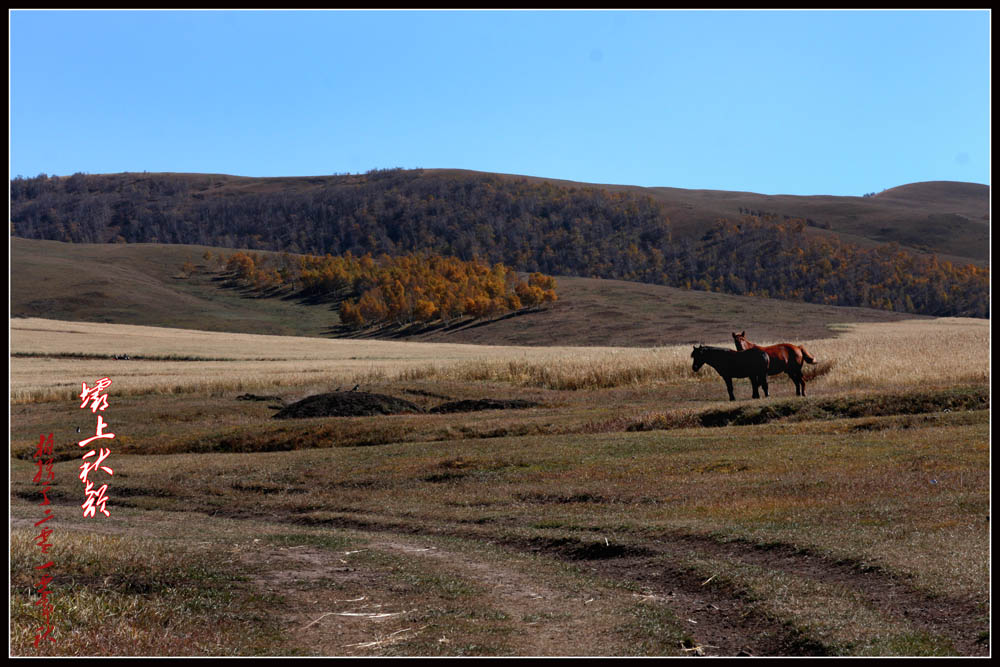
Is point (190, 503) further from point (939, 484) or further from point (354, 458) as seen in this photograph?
point (939, 484)

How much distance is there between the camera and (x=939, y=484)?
19453 millimetres

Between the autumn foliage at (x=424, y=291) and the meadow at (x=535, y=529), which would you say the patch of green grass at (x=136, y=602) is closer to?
the meadow at (x=535, y=529)

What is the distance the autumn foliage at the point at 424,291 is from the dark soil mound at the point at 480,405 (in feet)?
351

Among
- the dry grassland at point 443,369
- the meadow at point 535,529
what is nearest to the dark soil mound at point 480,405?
the meadow at point 535,529

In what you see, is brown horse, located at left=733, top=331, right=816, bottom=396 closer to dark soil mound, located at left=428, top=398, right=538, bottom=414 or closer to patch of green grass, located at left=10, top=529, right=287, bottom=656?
dark soil mound, located at left=428, top=398, right=538, bottom=414

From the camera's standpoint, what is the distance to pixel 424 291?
16112cm

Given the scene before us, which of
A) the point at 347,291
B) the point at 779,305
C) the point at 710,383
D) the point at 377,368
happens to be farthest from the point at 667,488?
the point at 347,291

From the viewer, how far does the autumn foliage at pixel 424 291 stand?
154 meters

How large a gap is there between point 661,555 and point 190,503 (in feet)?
42.5

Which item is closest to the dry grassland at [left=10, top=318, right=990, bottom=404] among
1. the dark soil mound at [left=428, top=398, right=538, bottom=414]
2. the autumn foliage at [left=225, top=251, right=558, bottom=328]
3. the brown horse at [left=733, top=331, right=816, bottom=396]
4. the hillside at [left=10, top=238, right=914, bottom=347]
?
the brown horse at [left=733, top=331, right=816, bottom=396]

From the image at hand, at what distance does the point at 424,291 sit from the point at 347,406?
391 ft

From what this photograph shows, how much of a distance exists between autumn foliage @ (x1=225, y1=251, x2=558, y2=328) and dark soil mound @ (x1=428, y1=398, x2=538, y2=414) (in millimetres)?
106949

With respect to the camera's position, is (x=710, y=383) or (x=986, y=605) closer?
(x=986, y=605)

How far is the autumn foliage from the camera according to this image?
15425 cm
